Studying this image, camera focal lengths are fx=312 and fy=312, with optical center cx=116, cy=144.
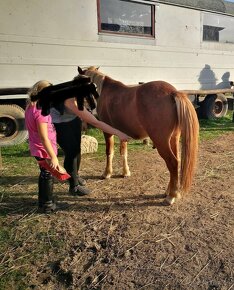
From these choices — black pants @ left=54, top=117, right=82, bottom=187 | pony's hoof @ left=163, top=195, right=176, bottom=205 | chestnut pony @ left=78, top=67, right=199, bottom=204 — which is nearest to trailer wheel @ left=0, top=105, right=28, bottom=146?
black pants @ left=54, top=117, right=82, bottom=187

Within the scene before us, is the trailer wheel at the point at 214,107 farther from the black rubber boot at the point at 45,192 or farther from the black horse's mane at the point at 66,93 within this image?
the black horse's mane at the point at 66,93

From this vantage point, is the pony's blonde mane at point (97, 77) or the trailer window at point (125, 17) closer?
the pony's blonde mane at point (97, 77)

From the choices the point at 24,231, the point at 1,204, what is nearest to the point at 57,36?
the point at 1,204

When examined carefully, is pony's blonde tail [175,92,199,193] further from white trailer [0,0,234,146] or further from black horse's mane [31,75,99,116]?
white trailer [0,0,234,146]

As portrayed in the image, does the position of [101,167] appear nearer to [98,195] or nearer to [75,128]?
[98,195]

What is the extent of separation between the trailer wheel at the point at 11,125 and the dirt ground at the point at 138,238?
7.86 feet

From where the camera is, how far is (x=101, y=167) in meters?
5.36

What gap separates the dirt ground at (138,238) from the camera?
2.48 m

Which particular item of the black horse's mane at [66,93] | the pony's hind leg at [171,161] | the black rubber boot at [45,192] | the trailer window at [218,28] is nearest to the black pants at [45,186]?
the black rubber boot at [45,192]

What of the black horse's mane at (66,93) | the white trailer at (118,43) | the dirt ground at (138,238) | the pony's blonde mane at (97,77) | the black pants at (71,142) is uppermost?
the white trailer at (118,43)

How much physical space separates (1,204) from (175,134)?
2298 mm

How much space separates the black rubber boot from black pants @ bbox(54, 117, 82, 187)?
1.44 feet

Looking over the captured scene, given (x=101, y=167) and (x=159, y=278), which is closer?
(x=159, y=278)

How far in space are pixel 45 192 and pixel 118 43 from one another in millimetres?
4685
